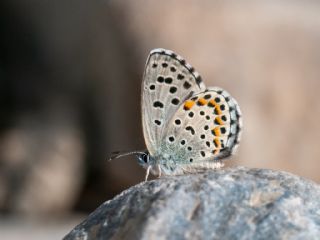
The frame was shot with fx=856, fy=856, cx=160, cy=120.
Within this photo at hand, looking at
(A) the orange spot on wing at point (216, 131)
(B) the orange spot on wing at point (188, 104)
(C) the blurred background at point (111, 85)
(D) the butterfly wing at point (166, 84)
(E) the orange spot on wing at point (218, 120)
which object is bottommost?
(C) the blurred background at point (111, 85)

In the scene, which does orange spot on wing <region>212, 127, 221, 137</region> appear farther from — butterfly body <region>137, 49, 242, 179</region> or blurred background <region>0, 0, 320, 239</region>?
blurred background <region>0, 0, 320, 239</region>

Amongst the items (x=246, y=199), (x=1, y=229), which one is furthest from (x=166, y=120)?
(x=1, y=229)

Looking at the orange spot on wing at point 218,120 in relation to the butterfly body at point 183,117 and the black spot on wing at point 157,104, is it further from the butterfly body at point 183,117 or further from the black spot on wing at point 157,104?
the black spot on wing at point 157,104

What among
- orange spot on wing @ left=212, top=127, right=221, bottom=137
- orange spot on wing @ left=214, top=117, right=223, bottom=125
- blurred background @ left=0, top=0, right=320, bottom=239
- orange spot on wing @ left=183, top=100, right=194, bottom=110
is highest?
orange spot on wing @ left=183, top=100, right=194, bottom=110

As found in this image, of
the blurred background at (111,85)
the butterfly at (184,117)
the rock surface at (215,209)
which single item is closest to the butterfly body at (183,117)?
the butterfly at (184,117)

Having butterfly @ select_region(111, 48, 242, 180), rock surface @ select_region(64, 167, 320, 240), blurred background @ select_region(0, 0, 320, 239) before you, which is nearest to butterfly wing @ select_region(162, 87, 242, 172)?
butterfly @ select_region(111, 48, 242, 180)

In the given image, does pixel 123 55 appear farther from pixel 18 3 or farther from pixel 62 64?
pixel 18 3

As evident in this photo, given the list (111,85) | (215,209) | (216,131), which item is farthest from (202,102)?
(111,85)
